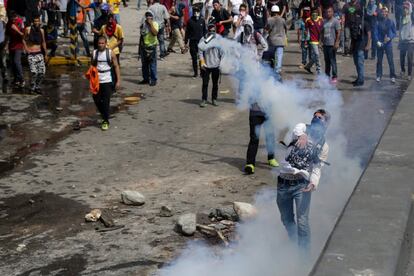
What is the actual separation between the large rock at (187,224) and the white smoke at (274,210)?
314 mm

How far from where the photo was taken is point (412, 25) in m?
18.0

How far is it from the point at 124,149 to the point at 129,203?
301 cm

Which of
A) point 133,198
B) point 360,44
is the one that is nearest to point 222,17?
point 360,44

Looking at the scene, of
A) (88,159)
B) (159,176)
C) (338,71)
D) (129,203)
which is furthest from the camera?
(338,71)

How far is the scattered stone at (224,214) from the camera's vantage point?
29.3 ft

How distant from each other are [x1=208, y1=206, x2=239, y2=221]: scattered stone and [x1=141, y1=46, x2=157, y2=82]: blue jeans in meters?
8.81

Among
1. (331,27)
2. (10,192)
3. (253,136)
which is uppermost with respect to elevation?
(331,27)

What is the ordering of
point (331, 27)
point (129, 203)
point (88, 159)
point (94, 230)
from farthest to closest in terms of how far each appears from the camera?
point (331, 27) → point (88, 159) → point (129, 203) → point (94, 230)

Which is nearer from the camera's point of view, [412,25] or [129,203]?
[129,203]

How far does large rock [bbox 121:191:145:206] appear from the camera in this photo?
9.60 meters

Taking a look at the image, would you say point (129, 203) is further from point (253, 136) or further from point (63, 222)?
point (253, 136)

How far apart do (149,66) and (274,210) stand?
9.09 m

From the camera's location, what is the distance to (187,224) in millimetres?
8477

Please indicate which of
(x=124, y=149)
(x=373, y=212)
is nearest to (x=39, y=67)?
(x=124, y=149)
